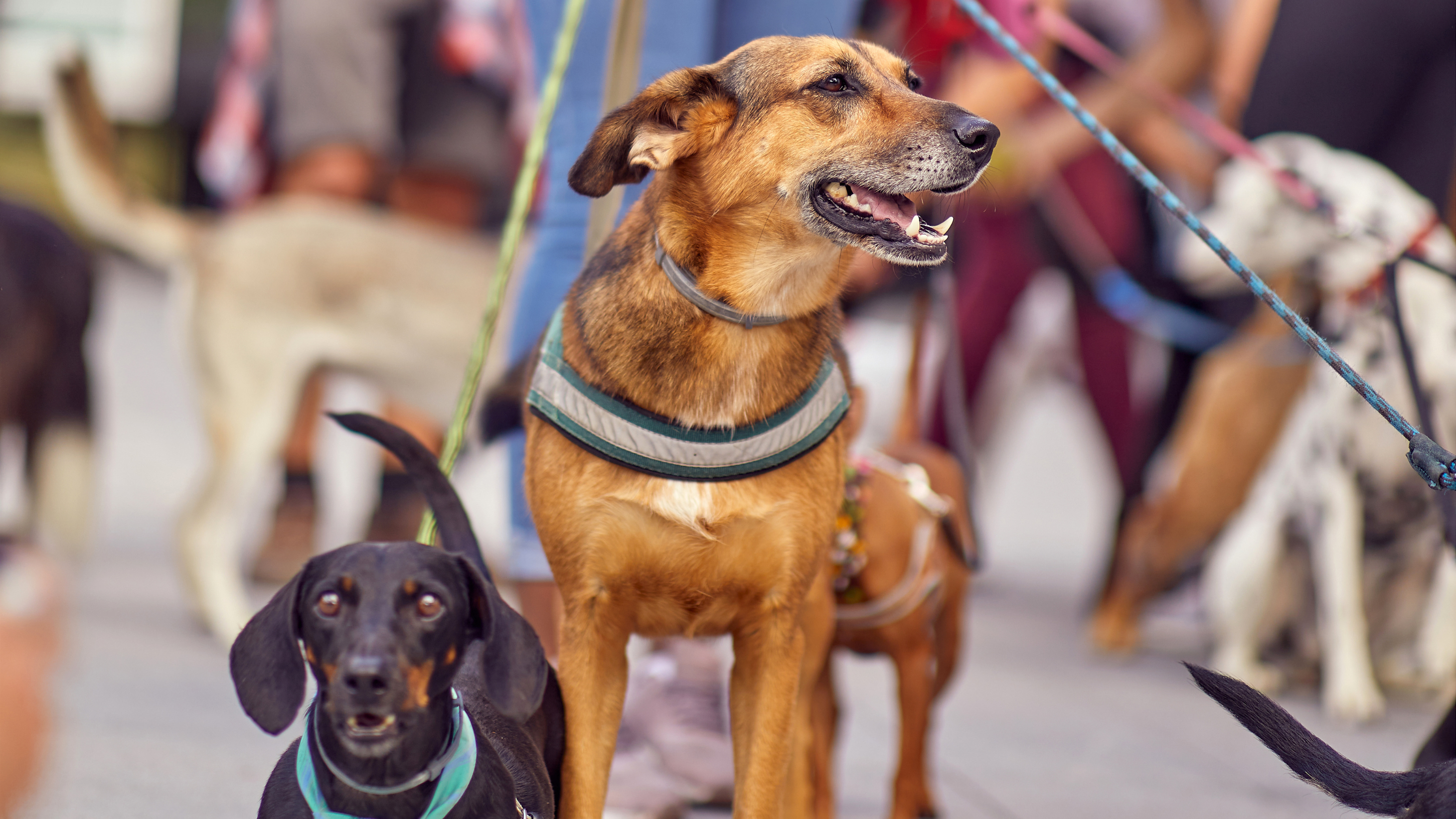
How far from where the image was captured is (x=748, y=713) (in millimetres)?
2217

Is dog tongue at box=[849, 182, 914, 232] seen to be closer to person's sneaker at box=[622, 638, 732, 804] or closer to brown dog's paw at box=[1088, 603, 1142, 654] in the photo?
person's sneaker at box=[622, 638, 732, 804]

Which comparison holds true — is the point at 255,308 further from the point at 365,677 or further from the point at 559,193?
the point at 365,677

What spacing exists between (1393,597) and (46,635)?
4.11 meters

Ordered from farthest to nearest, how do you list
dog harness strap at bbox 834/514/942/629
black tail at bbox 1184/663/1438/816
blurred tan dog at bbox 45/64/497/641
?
blurred tan dog at bbox 45/64/497/641
dog harness strap at bbox 834/514/942/629
black tail at bbox 1184/663/1438/816

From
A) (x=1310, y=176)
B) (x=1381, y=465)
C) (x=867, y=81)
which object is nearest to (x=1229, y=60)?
(x=1310, y=176)

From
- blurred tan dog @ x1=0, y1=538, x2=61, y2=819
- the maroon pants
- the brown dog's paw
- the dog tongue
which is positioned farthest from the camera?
the maroon pants

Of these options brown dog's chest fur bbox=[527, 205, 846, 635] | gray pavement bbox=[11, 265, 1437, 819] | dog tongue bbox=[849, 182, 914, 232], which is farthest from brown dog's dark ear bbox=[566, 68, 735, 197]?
gray pavement bbox=[11, 265, 1437, 819]

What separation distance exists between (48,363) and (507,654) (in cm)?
319

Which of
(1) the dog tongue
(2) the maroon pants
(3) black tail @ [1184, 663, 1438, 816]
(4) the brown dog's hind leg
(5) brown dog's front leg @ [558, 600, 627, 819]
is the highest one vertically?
(1) the dog tongue

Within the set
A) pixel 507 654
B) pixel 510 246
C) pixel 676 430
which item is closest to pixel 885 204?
pixel 676 430

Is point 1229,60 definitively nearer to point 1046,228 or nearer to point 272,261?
point 1046,228

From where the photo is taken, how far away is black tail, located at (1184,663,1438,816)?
6.54 ft

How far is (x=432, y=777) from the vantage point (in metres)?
1.88

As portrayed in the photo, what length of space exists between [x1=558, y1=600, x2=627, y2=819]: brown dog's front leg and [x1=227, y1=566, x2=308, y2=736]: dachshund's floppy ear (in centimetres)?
44
